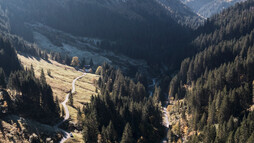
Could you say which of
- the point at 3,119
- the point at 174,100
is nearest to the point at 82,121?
the point at 3,119

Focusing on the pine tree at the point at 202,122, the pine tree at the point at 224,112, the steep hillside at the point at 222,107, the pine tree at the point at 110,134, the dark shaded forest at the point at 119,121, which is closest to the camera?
the steep hillside at the point at 222,107

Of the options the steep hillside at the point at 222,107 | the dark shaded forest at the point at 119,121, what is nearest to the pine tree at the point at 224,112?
the steep hillside at the point at 222,107

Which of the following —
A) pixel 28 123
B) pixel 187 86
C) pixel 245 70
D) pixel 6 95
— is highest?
pixel 245 70

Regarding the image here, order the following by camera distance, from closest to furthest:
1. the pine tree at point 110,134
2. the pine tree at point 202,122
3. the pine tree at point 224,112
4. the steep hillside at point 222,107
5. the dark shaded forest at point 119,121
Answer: the steep hillside at point 222,107, the pine tree at point 110,134, the dark shaded forest at point 119,121, the pine tree at point 224,112, the pine tree at point 202,122

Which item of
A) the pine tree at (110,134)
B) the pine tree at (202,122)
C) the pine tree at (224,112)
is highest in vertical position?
the pine tree at (224,112)

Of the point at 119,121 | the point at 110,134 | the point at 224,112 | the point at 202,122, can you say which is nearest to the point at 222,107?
the point at 224,112

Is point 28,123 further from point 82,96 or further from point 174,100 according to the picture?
point 174,100

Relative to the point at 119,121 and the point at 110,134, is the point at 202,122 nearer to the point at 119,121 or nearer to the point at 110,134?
A: the point at 119,121

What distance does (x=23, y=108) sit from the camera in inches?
3388

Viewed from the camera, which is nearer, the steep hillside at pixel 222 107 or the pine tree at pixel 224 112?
the steep hillside at pixel 222 107

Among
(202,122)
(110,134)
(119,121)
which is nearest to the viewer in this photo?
(110,134)

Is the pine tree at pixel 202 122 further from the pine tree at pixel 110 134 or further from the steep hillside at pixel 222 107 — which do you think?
the pine tree at pixel 110 134

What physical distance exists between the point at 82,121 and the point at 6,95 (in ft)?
115

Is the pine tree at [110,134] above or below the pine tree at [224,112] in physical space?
below
